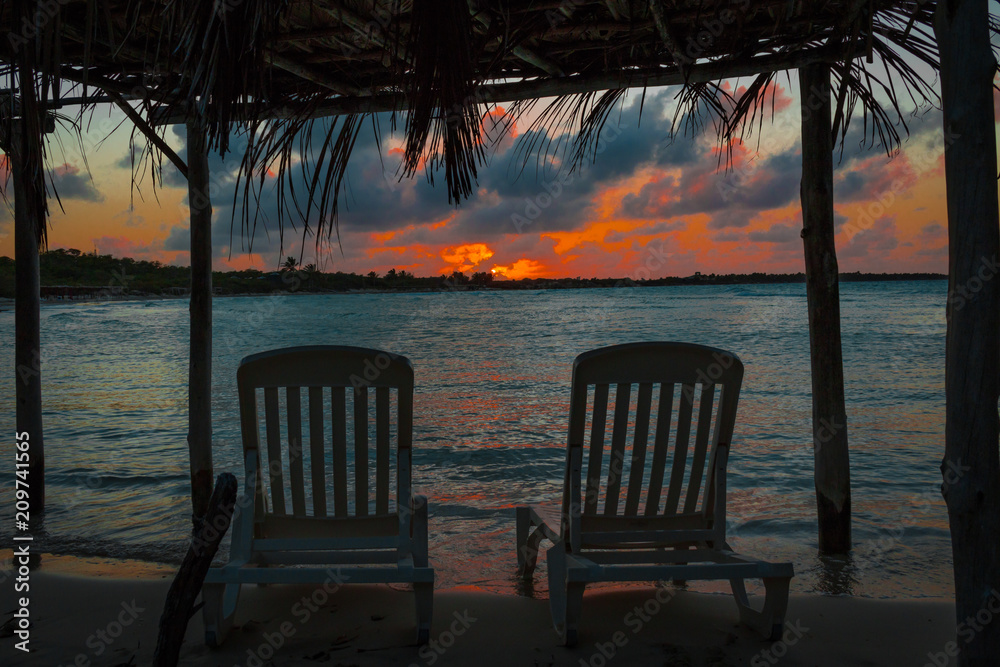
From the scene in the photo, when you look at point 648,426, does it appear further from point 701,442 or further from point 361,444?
point 361,444

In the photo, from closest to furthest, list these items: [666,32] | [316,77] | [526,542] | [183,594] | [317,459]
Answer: [183,594] < [317,459] < [666,32] < [526,542] < [316,77]

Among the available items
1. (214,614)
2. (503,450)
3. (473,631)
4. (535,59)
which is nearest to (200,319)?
(214,614)

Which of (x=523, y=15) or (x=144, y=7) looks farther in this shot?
(x=144, y=7)

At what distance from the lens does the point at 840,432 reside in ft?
11.0

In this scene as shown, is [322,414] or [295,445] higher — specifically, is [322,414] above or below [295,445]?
above

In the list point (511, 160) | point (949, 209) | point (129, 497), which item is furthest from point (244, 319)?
point (949, 209)

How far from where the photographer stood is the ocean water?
3.94 metres

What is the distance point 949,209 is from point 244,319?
37.2 meters

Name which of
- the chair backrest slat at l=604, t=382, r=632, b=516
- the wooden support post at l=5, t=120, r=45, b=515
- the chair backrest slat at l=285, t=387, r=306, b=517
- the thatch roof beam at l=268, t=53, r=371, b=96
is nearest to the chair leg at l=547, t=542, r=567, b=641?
the chair backrest slat at l=604, t=382, r=632, b=516

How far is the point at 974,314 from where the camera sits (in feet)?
5.12

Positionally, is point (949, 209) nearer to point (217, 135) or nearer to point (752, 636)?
point (752, 636)

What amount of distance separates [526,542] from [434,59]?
7.54 feet

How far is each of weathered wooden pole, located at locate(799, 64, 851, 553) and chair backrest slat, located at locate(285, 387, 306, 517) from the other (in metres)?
2.47

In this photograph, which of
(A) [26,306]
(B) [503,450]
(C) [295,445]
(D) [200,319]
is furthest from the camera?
(B) [503,450]
